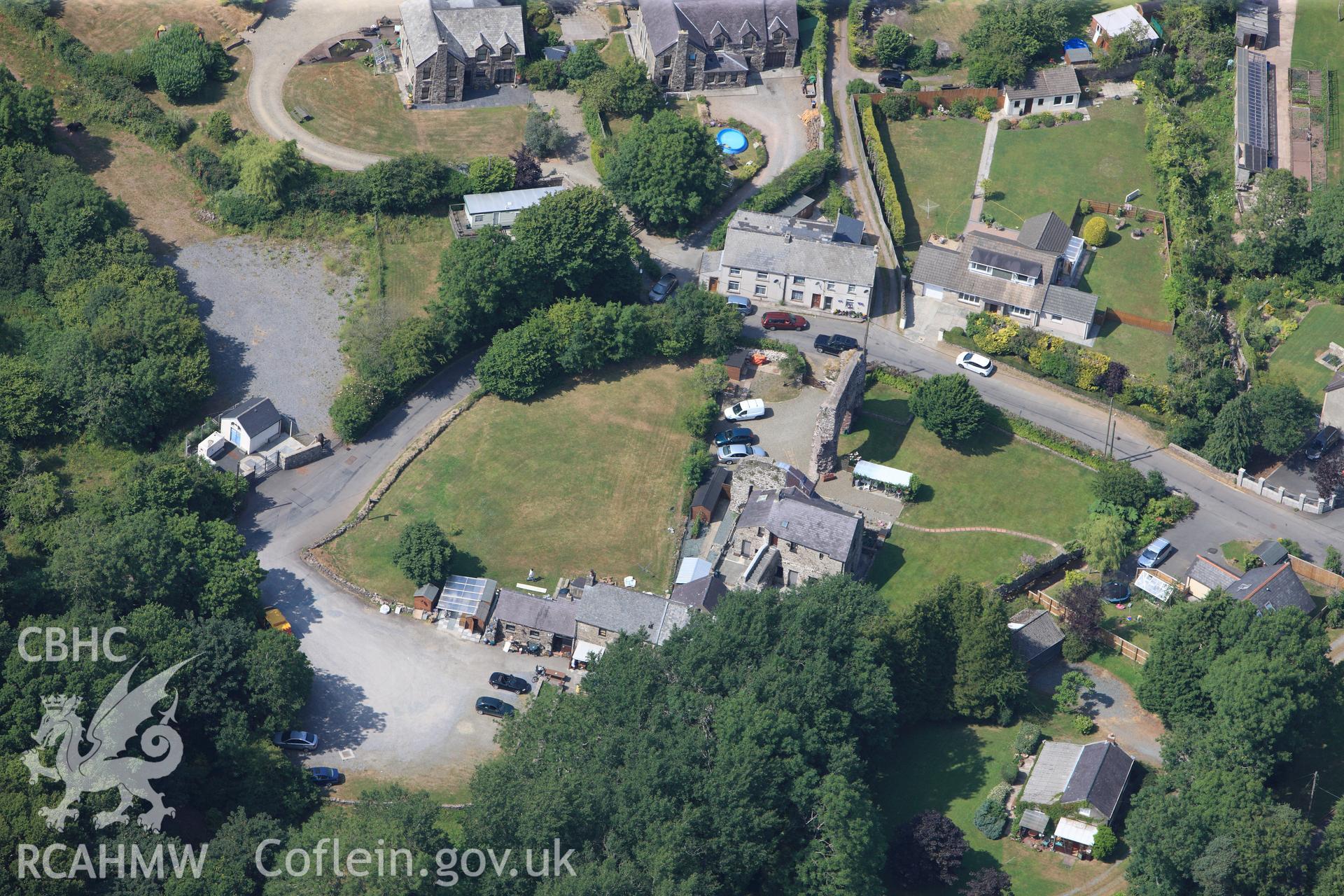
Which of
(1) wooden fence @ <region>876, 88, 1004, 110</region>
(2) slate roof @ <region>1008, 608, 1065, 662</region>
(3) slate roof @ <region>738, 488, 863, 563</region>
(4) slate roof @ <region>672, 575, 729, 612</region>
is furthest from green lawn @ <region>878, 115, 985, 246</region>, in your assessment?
(4) slate roof @ <region>672, 575, 729, 612</region>

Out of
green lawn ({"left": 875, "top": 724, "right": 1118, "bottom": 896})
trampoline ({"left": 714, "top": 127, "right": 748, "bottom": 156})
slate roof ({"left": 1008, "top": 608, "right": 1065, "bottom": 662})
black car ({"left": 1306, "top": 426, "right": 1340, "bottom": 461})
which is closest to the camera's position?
green lawn ({"left": 875, "top": 724, "right": 1118, "bottom": 896})

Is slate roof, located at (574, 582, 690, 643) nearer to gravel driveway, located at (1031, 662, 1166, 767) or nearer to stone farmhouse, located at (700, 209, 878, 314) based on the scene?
gravel driveway, located at (1031, 662, 1166, 767)

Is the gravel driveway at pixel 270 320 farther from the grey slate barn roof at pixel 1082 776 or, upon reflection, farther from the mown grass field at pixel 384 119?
the grey slate barn roof at pixel 1082 776

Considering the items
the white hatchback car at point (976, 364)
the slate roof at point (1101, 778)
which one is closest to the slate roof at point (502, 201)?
the white hatchback car at point (976, 364)

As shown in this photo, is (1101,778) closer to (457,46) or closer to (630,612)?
(630,612)

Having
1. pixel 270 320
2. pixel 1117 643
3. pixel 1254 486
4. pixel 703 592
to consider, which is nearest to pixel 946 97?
pixel 1254 486

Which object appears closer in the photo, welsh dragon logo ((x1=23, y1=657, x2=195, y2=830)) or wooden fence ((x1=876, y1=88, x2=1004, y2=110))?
welsh dragon logo ((x1=23, y1=657, x2=195, y2=830))
